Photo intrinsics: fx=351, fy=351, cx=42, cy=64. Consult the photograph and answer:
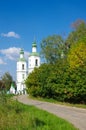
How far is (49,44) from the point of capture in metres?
63.4

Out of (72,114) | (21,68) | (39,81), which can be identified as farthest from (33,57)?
(72,114)

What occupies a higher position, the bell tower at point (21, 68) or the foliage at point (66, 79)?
the bell tower at point (21, 68)


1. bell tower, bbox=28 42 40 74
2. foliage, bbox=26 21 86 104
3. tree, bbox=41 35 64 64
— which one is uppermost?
bell tower, bbox=28 42 40 74

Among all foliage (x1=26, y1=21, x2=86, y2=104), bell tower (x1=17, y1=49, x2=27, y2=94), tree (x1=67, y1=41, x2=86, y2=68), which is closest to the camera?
foliage (x1=26, y1=21, x2=86, y2=104)

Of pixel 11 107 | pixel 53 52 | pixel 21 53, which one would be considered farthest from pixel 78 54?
pixel 21 53

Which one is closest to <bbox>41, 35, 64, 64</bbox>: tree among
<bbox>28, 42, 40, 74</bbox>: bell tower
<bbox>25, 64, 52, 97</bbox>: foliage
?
<bbox>25, 64, 52, 97</bbox>: foliage

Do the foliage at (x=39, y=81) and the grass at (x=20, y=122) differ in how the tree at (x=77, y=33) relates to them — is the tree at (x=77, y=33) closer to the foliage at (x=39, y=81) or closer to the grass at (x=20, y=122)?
the foliage at (x=39, y=81)

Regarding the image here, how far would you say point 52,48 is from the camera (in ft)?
207

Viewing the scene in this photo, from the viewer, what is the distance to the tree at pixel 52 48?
6219 cm

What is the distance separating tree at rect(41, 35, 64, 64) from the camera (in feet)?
204

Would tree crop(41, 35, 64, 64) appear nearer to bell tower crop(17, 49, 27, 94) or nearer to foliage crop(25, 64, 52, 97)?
foliage crop(25, 64, 52, 97)

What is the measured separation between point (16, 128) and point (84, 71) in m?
21.6

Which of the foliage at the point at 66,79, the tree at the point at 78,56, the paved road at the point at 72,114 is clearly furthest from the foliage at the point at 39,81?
the paved road at the point at 72,114

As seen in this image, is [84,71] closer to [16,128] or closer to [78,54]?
[78,54]
